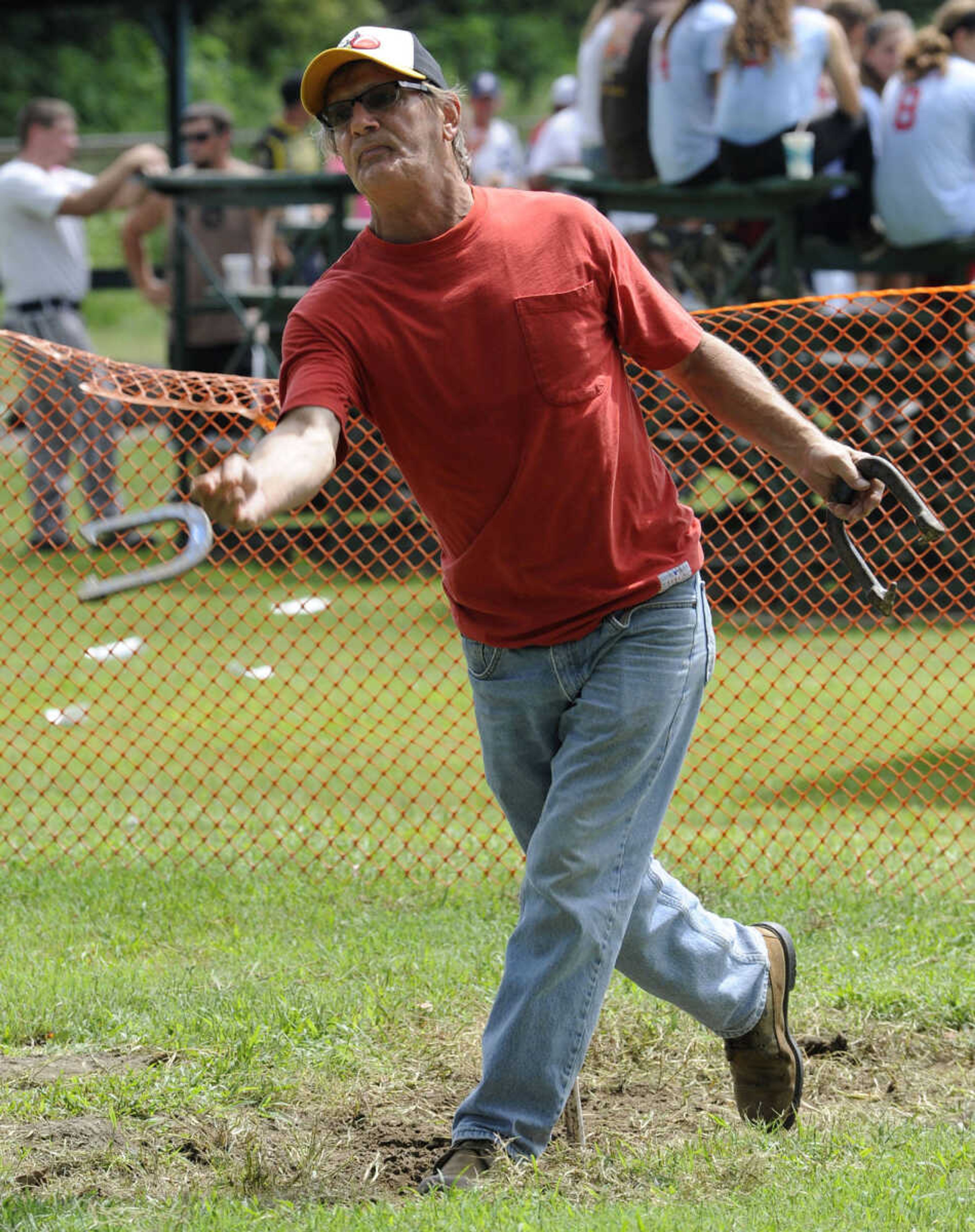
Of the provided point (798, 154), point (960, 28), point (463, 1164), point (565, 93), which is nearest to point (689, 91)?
point (798, 154)

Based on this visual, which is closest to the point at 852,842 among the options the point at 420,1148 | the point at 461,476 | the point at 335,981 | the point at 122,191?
the point at 335,981

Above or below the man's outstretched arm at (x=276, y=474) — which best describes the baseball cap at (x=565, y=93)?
below

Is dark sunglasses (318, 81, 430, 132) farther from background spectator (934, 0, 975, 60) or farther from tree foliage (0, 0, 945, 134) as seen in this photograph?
tree foliage (0, 0, 945, 134)

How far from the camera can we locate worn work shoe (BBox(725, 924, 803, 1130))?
380cm

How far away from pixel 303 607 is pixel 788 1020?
3.59m

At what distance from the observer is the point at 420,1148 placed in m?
3.78

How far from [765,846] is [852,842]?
0.33 metres

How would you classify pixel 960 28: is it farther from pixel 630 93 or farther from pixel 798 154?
pixel 630 93

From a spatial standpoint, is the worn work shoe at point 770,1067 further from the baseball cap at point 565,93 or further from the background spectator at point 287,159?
the baseball cap at point 565,93

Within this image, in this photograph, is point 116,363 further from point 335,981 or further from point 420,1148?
point 420,1148

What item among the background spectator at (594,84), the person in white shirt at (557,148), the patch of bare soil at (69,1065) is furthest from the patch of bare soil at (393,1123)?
the person in white shirt at (557,148)

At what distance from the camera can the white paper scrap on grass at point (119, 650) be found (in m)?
7.88

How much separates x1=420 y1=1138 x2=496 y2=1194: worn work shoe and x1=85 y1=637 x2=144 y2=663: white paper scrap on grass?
4612 mm

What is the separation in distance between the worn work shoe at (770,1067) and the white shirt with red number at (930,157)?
18.9ft
